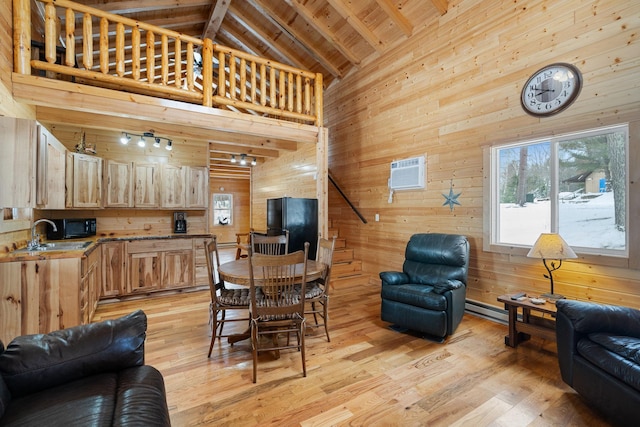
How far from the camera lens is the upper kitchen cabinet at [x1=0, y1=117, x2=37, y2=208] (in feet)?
7.47

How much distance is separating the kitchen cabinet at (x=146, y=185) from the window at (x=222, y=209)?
18.3 feet

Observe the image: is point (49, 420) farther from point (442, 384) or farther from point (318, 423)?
point (442, 384)

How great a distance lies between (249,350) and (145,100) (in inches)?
124

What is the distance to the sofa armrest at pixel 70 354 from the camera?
1282mm

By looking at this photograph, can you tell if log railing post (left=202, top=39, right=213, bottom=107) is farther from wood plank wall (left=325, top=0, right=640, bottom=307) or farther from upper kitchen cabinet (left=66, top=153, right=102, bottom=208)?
wood plank wall (left=325, top=0, right=640, bottom=307)

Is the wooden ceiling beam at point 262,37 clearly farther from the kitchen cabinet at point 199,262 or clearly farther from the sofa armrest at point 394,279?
the sofa armrest at point 394,279

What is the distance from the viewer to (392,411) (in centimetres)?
190

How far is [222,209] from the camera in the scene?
10719mm

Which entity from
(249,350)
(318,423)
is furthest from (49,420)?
(249,350)

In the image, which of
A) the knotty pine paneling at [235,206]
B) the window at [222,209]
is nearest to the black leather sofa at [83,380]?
the knotty pine paneling at [235,206]

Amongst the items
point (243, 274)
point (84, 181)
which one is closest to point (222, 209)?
point (84, 181)

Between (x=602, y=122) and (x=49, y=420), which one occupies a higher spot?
(x=602, y=122)

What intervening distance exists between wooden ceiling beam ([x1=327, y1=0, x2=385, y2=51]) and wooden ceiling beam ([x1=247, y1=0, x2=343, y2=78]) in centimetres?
106

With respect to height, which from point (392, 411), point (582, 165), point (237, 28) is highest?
point (237, 28)
